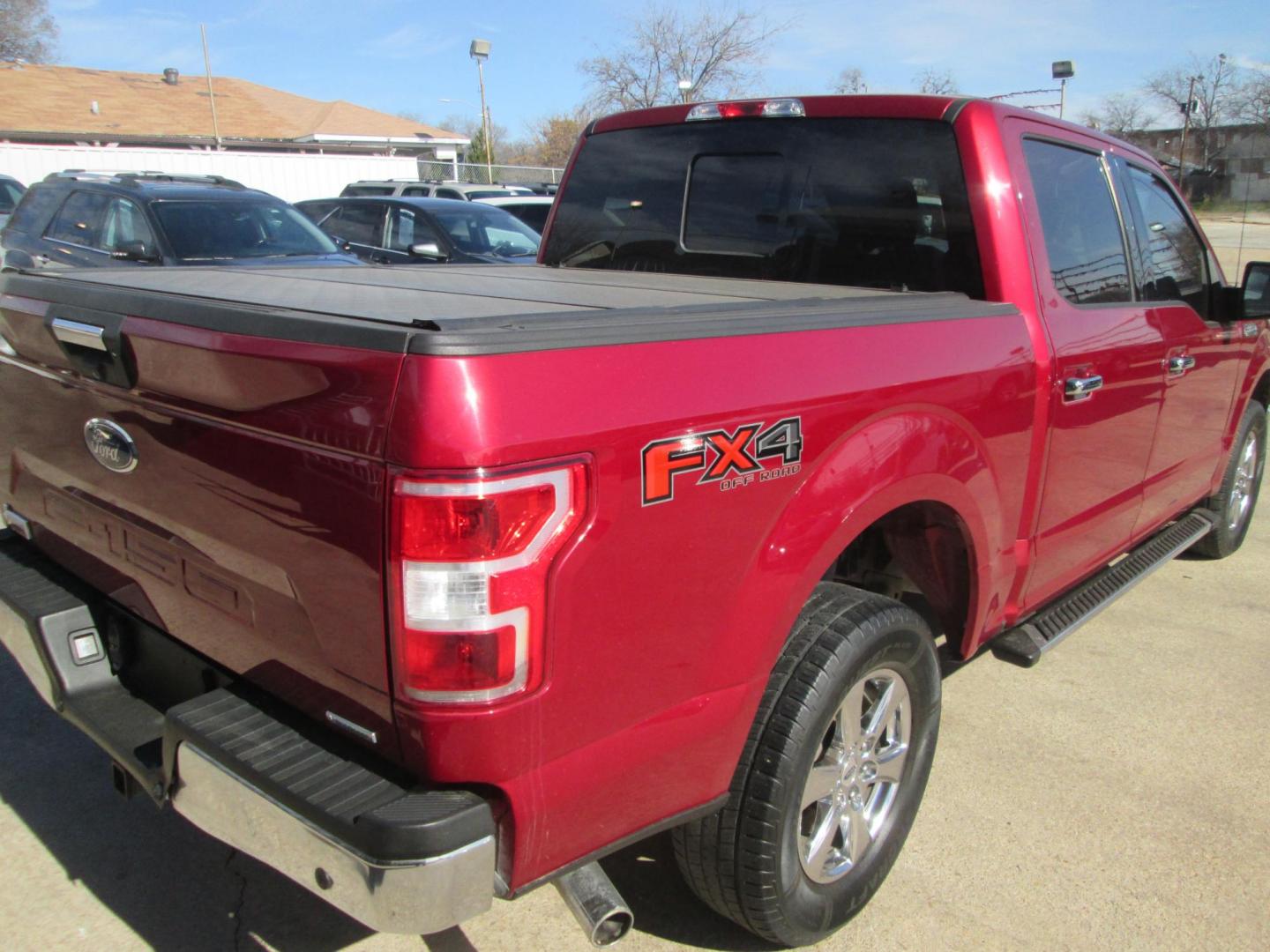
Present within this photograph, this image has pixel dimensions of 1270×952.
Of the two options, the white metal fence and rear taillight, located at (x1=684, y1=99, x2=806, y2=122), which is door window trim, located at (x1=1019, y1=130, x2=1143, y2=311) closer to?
rear taillight, located at (x1=684, y1=99, x2=806, y2=122)

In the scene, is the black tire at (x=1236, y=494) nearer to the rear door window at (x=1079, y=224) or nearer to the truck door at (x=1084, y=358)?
the truck door at (x=1084, y=358)

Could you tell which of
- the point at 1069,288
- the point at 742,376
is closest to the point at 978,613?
the point at 1069,288

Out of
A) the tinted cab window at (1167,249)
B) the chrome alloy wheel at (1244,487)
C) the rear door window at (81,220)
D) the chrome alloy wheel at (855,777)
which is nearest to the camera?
the chrome alloy wheel at (855,777)

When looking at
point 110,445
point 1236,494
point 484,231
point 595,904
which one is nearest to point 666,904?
point 595,904

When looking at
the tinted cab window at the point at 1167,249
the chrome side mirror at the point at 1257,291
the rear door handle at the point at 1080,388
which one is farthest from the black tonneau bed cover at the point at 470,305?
the chrome side mirror at the point at 1257,291

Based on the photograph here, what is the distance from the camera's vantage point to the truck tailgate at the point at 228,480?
1.71 m

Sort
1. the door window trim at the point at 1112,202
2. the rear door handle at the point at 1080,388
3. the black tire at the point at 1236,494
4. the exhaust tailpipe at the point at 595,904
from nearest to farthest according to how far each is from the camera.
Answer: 1. the exhaust tailpipe at the point at 595,904
2. the rear door handle at the point at 1080,388
3. the door window trim at the point at 1112,202
4. the black tire at the point at 1236,494

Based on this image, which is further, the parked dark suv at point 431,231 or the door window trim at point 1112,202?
the parked dark suv at point 431,231

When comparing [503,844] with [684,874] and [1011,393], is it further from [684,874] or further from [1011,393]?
[1011,393]

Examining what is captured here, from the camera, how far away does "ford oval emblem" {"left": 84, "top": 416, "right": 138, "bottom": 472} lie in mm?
2209

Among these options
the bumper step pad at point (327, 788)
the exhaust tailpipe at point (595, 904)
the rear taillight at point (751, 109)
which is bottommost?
the exhaust tailpipe at point (595, 904)

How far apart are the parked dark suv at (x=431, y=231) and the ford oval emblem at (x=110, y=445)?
8.29 meters

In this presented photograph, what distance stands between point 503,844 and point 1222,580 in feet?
15.4

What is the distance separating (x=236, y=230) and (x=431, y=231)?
260cm
